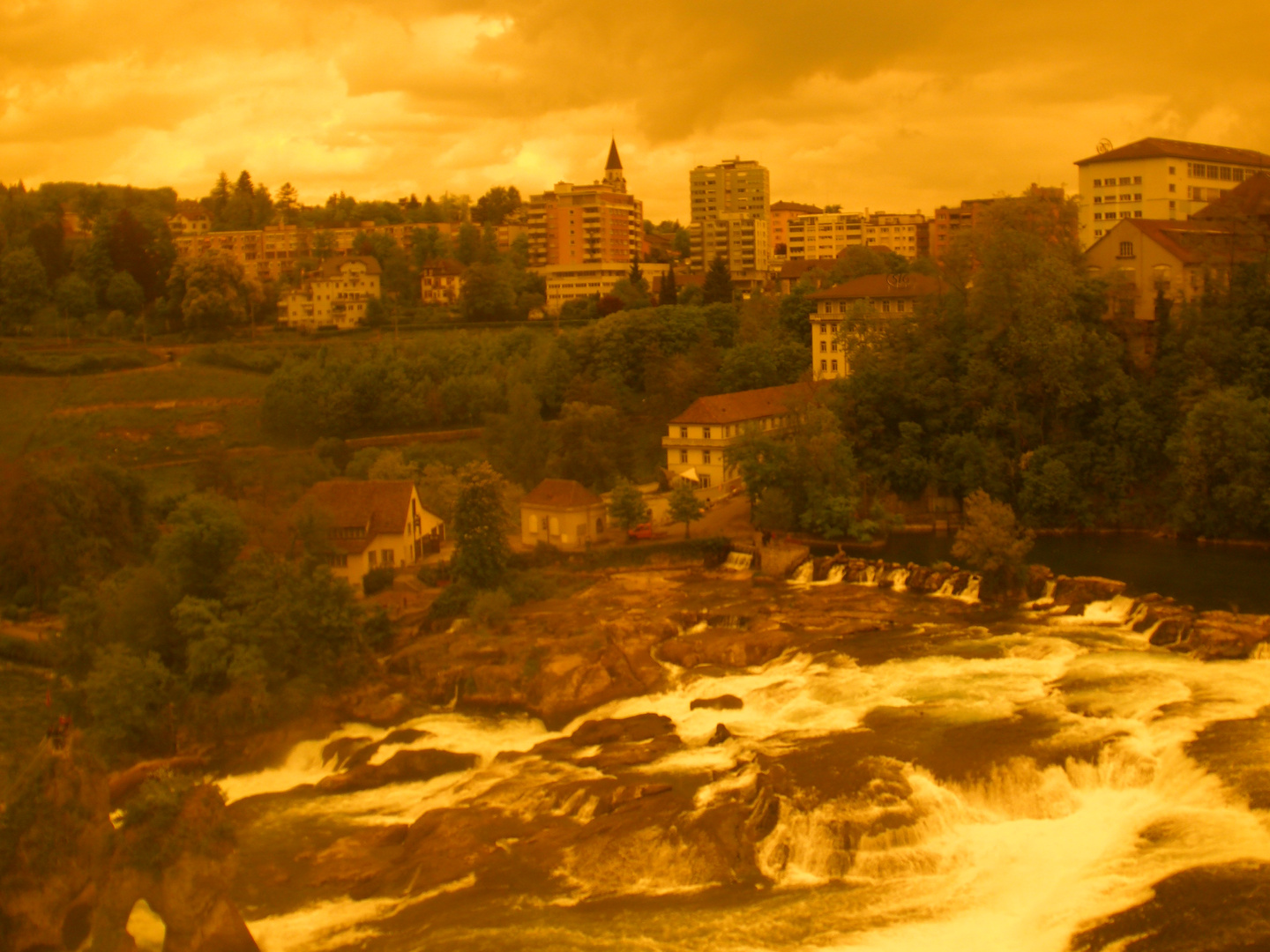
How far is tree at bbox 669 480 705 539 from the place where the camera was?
40969mm

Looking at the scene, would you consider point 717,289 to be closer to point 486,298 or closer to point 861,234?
point 486,298

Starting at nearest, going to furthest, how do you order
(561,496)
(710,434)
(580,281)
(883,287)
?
(561,496)
(710,434)
(883,287)
(580,281)

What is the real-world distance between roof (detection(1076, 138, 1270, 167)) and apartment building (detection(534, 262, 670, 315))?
3282 centimetres

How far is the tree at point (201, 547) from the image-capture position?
2847cm

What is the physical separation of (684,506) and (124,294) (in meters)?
52.1

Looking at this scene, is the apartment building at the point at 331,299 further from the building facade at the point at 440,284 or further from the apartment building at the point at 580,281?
the apartment building at the point at 580,281

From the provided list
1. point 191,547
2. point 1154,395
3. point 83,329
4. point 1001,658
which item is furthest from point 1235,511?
point 83,329

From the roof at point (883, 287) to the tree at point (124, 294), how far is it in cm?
4671

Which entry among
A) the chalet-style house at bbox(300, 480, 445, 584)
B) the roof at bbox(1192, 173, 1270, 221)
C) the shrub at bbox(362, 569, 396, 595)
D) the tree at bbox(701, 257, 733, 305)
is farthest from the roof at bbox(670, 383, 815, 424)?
the tree at bbox(701, 257, 733, 305)

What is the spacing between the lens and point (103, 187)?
399 ft

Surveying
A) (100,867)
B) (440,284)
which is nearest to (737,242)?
(440,284)

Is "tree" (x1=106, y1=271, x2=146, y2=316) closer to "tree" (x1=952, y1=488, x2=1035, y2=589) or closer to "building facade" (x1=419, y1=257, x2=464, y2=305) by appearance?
"building facade" (x1=419, y1=257, x2=464, y2=305)

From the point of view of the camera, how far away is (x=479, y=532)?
33.9 metres

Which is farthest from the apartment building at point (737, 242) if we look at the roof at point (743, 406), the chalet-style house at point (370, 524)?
the chalet-style house at point (370, 524)
